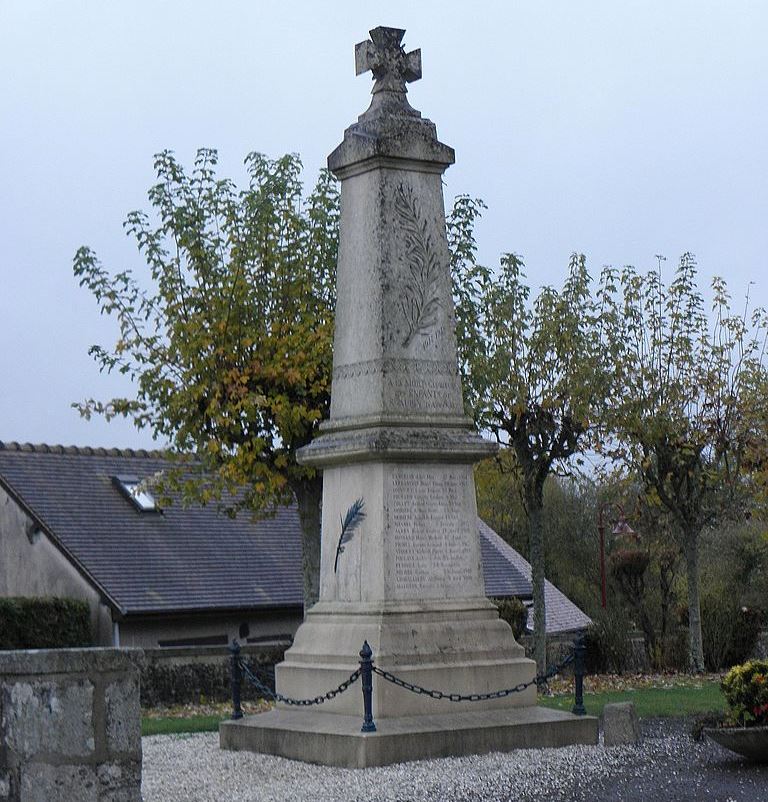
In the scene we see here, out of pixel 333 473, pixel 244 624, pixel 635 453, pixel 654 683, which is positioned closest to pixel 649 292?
pixel 635 453

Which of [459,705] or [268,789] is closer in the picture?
[268,789]

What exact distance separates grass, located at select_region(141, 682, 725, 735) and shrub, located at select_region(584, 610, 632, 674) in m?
4.89

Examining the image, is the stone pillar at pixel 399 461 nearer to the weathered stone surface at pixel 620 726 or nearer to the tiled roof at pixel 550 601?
the weathered stone surface at pixel 620 726

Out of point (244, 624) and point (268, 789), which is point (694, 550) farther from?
point (268, 789)

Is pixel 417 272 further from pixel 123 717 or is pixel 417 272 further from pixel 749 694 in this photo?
pixel 123 717

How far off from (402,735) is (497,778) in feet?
3.58

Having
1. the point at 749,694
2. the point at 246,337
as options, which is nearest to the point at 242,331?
the point at 246,337

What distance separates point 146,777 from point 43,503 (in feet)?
57.8

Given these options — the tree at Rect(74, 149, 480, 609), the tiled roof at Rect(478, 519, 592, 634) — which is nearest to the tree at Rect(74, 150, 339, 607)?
the tree at Rect(74, 149, 480, 609)

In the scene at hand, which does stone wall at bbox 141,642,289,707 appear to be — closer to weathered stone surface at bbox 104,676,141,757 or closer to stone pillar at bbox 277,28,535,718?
stone pillar at bbox 277,28,535,718

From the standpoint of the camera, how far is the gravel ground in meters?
10.4

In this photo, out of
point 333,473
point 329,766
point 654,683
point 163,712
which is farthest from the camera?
point 654,683

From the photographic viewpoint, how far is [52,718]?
319 inches

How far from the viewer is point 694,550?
26438 mm
